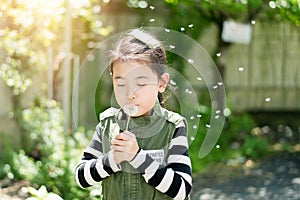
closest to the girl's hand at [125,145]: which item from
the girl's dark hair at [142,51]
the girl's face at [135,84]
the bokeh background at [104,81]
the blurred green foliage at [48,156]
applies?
the girl's face at [135,84]

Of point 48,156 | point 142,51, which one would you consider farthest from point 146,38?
point 48,156

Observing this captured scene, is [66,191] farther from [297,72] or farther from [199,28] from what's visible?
[297,72]

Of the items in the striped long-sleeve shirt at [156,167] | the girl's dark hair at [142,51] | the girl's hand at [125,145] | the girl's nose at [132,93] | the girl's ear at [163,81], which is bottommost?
the striped long-sleeve shirt at [156,167]

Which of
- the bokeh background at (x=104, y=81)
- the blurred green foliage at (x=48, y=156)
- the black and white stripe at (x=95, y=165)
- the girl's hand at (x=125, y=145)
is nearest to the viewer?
the girl's hand at (x=125, y=145)

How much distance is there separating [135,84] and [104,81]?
18.9 ft

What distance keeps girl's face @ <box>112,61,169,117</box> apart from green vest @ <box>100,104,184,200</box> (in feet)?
0.18

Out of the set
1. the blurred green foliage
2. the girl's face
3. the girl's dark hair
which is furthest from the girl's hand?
the blurred green foliage

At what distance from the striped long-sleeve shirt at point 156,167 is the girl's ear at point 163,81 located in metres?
0.12

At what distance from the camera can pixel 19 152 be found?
5172 mm

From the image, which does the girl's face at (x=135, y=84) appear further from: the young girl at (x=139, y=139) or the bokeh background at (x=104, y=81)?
the bokeh background at (x=104, y=81)

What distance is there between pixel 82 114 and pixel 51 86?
3.01 ft

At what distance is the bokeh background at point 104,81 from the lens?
4781 millimetres

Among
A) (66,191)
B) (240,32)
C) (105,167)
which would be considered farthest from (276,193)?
(105,167)

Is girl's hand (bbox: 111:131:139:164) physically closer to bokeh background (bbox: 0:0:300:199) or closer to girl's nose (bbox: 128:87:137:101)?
girl's nose (bbox: 128:87:137:101)
